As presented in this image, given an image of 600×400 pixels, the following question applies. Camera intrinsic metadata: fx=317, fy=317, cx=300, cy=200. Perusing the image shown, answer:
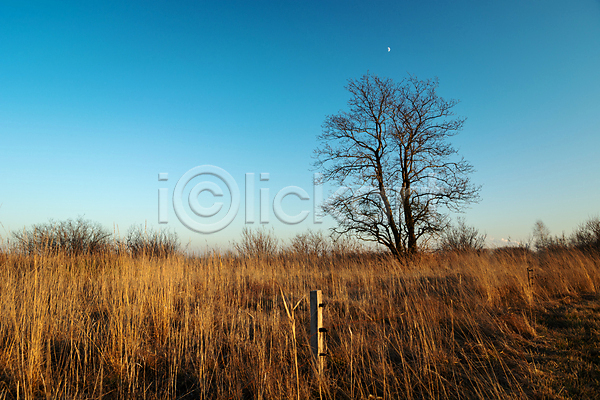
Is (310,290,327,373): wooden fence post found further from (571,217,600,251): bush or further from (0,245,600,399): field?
(571,217,600,251): bush

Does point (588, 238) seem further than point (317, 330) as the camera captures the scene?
Yes

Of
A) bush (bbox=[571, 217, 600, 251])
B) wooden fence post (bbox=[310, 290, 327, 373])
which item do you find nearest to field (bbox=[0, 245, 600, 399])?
wooden fence post (bbox=[310, 290, 327, 373])

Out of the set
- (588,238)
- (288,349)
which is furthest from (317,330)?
(588,238)

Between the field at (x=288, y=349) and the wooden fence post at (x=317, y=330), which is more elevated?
the wooden fence post at (x=317, y=330)

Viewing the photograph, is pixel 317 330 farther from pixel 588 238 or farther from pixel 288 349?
pixel 588 238

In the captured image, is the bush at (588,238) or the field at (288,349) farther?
the bush at (588,238)

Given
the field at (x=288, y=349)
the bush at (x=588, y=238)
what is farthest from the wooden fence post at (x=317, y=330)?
the bush at (x=588, y=238)

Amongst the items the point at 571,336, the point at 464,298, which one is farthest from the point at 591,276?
the point at 571,336

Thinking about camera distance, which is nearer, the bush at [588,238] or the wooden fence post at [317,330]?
the wooden fence post at [317,330]

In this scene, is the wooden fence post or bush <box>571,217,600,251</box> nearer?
the wooden fence post

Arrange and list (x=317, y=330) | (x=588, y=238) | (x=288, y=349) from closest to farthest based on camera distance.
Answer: (x=317, y=330)
(x=288, y=349)
(x=588, y=238)

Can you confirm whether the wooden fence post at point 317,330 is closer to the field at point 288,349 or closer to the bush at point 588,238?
the field at point 288,349

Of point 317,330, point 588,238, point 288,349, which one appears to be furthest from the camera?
point 588,238

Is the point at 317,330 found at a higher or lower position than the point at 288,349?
higher
